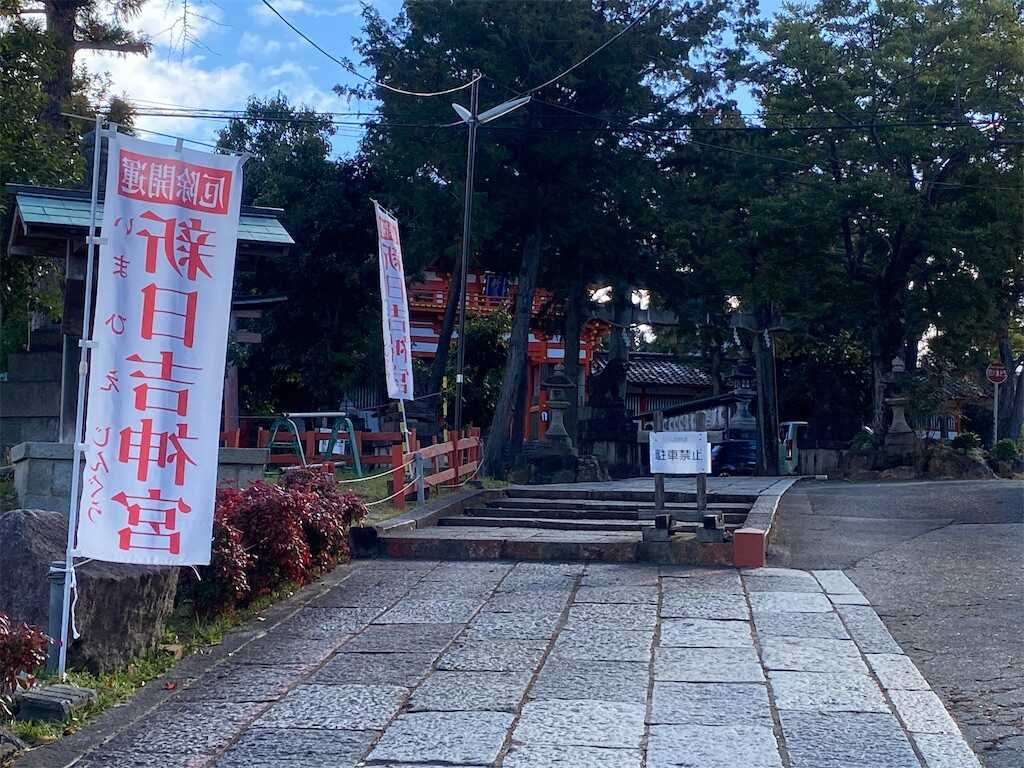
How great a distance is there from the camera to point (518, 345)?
21.0 metres

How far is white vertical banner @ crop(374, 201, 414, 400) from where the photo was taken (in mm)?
13742

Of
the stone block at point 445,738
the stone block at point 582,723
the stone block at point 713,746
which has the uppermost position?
the stone block at point 713,746

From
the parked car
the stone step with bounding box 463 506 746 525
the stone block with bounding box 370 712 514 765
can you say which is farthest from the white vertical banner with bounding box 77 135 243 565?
the parked car

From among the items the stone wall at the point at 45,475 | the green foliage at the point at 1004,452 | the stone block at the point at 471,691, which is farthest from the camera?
the green foliage at the point at 1004,452

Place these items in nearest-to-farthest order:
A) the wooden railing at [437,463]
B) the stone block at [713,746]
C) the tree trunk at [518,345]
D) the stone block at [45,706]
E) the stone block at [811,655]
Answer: the stone block at [713,746], the stone block at [45,706], the stone block at [811,655], the wooden railing at [437,463], the tree trunk at [518,345]

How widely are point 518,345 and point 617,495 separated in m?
6.97

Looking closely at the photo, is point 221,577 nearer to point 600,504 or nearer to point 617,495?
point 600,504

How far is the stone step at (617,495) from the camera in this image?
14.1 meters

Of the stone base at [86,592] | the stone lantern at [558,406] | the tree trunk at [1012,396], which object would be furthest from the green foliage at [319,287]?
the stone base at [86,592]

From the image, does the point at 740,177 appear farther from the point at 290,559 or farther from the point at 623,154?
the point at 290,559

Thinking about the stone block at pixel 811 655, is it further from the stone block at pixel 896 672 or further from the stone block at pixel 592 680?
the stone block at pixel 592 680

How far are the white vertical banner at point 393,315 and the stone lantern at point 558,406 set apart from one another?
5.50 meters

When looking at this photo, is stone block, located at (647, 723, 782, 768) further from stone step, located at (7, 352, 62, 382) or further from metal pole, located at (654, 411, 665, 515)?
stone step, located at (7, 352, 62, 382)

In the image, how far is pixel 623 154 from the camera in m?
20.0
